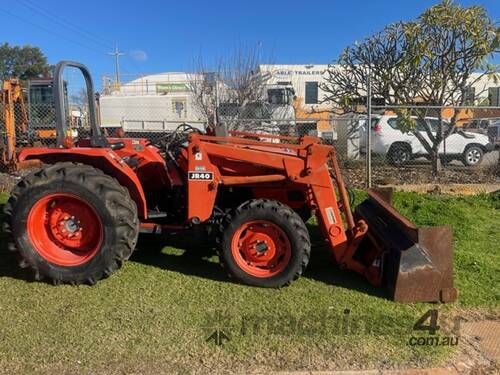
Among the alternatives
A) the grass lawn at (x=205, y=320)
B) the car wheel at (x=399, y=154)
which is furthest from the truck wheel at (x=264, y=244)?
the car wheel at (x=399, y=154)

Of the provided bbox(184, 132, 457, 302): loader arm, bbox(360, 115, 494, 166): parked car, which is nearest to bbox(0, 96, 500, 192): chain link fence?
bbox(360, 115, 494, 166): parked car

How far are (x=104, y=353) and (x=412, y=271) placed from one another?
252cm

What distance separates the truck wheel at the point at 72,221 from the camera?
14.0 ft

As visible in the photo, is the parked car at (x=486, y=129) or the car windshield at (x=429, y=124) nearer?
the car windshield at (x=429, y=124)

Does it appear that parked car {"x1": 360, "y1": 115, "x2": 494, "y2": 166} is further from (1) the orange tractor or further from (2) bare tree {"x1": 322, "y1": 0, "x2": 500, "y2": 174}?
(1) the orange tractor

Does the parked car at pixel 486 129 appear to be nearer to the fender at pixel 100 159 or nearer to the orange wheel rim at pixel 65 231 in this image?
the fender at pixel 100 159

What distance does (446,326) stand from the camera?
3.83 meters

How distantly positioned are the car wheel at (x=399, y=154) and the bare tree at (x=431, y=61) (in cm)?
145

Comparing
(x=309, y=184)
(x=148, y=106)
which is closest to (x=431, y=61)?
(x=309, y=184)

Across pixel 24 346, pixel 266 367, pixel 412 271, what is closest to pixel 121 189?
pixel 24 346

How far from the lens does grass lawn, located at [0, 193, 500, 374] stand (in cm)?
328

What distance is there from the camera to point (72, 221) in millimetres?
4484

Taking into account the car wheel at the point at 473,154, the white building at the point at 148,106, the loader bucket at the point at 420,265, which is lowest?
the loader bucket at the point at 420,265

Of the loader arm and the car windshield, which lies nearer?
the loader arm
